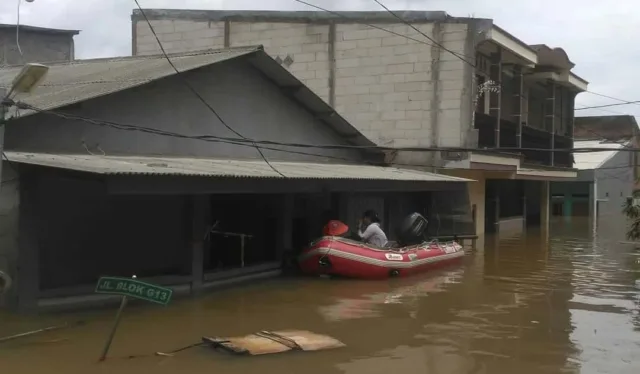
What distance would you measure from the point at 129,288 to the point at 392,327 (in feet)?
14.3

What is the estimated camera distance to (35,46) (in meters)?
24.8

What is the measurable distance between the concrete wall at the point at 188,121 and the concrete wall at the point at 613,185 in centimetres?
2973

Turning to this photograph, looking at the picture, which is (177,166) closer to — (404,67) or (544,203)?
(404,67)

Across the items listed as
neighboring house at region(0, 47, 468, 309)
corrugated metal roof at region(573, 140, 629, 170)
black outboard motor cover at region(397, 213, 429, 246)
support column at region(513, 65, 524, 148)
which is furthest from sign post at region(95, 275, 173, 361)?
corrugated metal roof at region(573, 140, 629, 170)

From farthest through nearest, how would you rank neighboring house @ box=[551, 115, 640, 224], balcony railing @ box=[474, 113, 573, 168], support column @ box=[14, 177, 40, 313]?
neighboring house @ box=[551, 115, 640, 224] → balcony railing @ box=[474, 113, 573, 168] → support column @ box=[14, 177, 40, 313]

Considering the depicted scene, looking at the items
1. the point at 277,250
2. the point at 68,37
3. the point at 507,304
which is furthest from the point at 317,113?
the point at 68,37

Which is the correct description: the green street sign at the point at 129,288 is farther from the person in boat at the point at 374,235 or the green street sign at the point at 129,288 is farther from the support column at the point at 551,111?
the support column at the point at 551,111

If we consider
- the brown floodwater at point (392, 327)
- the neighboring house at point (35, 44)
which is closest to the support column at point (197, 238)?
the brown floodwater at point (392, 327)

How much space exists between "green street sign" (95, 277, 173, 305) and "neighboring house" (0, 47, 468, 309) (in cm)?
221

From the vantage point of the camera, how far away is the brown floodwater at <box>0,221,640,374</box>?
7.97 metres

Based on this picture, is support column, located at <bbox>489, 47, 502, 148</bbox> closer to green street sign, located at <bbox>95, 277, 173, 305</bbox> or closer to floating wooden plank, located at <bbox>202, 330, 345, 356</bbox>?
floating wooden plank, located at <bbox>202, 330, 345, 356</bbox>

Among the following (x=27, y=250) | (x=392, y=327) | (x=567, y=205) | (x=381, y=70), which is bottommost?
(x=392, y=327)

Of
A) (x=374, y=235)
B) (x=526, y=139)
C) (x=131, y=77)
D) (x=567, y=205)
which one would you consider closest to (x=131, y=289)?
(x=131, y=77)

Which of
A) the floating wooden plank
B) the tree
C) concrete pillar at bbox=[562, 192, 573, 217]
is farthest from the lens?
concrete pillar at bbox=[562, 192, 573, 217]
